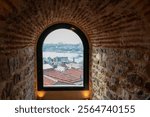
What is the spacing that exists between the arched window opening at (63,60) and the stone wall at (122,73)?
38.9 inches

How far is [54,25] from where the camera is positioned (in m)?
5.27

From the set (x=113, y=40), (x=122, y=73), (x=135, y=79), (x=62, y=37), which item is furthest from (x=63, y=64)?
(x=135, y=79)

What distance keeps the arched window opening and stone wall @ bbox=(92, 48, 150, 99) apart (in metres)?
0.99

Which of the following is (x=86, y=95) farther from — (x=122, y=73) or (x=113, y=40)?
(x=122, y=73)

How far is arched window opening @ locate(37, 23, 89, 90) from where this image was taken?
541 cm

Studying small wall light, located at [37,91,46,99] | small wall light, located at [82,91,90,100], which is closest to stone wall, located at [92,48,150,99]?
small wall light, located at [82,91,90,100]

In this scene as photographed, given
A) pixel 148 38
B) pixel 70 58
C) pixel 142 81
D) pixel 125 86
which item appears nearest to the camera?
pixel 148 38

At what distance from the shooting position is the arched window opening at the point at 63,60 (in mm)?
5410

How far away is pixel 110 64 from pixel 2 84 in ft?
5.85

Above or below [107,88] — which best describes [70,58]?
above

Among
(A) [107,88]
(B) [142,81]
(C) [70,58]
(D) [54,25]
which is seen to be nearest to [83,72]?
(C) [70,58]

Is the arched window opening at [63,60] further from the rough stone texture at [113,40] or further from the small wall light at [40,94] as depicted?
the rough stone texture at [113,40]

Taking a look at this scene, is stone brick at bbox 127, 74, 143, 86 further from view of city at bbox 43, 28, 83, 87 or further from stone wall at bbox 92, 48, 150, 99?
view of city at bbox 43, 28, 83, 87

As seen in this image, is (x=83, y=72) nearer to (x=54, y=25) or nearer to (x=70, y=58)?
(x=70, y=58)
